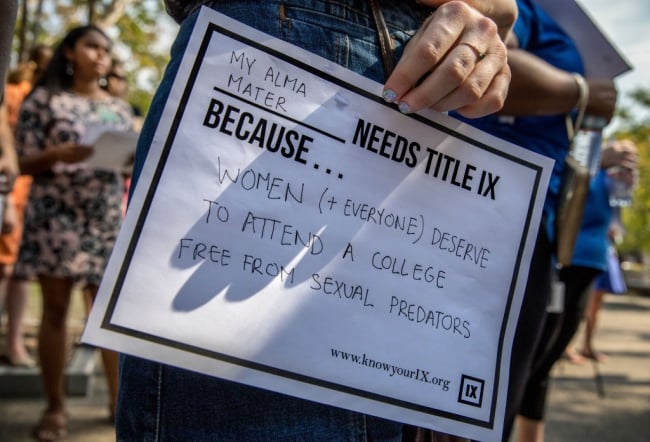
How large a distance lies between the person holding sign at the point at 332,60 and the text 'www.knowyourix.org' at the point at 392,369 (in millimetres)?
70

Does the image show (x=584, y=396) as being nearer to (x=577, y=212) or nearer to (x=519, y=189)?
(x=577, y=212)

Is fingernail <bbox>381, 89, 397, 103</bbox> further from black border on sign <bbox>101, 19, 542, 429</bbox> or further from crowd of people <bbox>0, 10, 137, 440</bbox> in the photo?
crowd of people <bbox>0, 10, 137, 440</bbox>

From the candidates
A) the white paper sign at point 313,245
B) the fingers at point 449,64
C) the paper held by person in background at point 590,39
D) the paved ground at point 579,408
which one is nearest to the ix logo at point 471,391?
the white paper sign at point 313,245

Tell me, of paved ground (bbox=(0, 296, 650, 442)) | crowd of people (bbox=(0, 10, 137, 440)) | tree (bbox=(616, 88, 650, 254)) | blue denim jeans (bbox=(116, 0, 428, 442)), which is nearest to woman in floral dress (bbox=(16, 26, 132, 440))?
crowd of people (bbox=(0, 10, 137, 440))

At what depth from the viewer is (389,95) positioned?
0.93 m

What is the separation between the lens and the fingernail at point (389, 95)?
3.03 ft

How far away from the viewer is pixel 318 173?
0.91m

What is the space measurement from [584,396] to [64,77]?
385 cm

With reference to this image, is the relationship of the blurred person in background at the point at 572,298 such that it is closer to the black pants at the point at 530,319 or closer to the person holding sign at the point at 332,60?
the black pants at the point at 530,319

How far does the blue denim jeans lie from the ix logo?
11 cm

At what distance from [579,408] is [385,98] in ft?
13.0

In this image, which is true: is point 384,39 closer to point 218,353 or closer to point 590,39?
point 218,353

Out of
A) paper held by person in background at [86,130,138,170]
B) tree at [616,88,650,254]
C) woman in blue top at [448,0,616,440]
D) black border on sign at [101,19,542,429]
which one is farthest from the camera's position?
tree at [616,88,650,254]

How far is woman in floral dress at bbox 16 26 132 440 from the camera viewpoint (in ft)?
9.96
